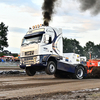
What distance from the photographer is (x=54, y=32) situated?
14.2m

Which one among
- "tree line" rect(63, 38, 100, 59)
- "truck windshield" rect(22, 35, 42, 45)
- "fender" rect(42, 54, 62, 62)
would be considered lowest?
"fender" rect(42, 54, 62, 62)

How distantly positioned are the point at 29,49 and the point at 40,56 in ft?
3.32

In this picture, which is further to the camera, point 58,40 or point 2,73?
point 2,73

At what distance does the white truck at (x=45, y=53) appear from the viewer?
13406 mm

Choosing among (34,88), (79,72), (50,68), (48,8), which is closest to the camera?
(34,88)

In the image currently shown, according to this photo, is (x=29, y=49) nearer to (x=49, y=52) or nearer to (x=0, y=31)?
(x=49, y=52)

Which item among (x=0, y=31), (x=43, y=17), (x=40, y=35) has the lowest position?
(x=40, y=35)

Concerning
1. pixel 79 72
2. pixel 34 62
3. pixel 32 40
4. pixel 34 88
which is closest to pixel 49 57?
pixel 34 62

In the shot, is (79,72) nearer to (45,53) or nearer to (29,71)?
(45,53)

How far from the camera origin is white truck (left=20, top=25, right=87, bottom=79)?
1341 centimetres

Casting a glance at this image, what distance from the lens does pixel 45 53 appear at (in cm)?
1352

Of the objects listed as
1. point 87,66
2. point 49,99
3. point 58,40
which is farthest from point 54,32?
point 49,99

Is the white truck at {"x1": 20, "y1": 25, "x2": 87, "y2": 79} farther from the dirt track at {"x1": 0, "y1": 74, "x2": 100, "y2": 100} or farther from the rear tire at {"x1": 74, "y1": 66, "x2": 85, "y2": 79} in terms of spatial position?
the dirt track at {"x1": 0, "y1": 74, "x2": 100, "y2": 100}

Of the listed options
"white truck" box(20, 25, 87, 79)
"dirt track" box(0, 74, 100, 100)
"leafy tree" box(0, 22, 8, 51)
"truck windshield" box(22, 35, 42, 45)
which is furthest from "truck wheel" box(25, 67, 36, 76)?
"leafy tree" box(0, 22, 8, 51)
